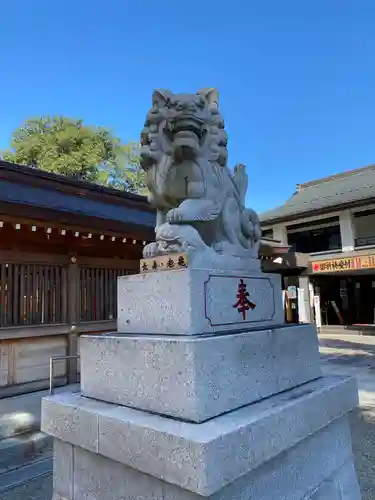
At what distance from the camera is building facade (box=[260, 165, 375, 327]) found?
16.8 metres

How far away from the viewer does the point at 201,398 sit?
1774 millimetres

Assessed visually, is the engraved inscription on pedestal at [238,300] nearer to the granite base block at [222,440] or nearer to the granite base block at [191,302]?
the granite base block at [191,302]

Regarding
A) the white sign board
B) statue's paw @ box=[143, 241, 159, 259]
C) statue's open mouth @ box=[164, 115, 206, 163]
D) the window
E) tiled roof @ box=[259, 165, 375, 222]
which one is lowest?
the white sign board

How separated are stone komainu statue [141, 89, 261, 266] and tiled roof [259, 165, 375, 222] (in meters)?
15.4

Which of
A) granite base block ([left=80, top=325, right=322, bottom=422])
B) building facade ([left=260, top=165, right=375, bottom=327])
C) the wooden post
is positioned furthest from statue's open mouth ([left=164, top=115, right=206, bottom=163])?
building facade ([left=260, top=165, right=375, bottom=327])

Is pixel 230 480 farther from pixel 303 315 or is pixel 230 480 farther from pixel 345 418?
pixel 303 315

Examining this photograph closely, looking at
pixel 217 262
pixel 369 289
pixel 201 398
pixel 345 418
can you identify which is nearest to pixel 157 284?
pixel 217 262

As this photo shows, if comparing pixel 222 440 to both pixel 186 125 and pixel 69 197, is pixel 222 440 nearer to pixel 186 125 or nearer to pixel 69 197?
pixel 186 125

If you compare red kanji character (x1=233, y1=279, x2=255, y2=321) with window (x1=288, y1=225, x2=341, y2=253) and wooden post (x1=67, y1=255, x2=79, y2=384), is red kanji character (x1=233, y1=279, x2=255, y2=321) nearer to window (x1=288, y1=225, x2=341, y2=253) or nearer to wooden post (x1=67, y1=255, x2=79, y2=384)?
wooden post (x1=67, y1=255, x2=79, y2=384)

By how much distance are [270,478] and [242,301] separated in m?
1.01

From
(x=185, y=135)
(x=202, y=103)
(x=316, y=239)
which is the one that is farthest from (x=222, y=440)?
(x=316, y=239)

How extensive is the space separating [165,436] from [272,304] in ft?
4.38

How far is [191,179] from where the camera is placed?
241cm

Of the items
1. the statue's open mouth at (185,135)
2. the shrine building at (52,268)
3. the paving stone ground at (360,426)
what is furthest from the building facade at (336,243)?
the statue's open mouth at (185,135)
